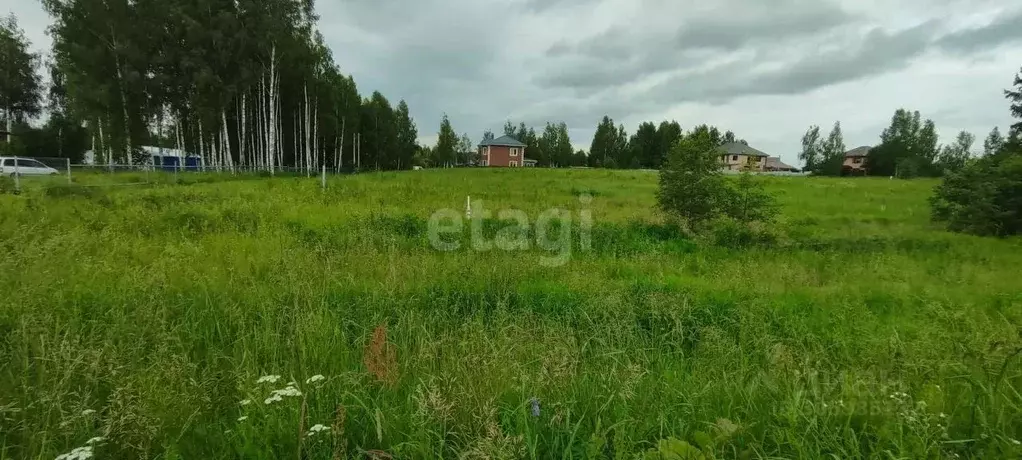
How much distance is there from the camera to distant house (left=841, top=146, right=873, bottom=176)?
68.2 meters

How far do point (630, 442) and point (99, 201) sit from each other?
14546 mm

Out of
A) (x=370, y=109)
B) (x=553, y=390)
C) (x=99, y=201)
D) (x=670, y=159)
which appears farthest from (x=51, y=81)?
(x=553, y=390)

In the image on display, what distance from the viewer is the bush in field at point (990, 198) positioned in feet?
42.6

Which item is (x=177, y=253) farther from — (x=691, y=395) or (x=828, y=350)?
(x=828, y=350)

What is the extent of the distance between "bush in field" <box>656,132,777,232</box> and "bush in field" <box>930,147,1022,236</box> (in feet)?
20.6

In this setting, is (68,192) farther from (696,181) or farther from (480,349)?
(696,181)

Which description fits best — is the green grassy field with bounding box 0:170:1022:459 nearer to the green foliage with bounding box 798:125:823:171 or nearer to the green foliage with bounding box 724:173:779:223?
the green foliage with bounding box 724:173:779:223

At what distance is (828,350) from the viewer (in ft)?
16.1

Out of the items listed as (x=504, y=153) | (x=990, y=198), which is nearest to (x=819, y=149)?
(x=504, y=153)

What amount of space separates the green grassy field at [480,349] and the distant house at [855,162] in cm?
7132

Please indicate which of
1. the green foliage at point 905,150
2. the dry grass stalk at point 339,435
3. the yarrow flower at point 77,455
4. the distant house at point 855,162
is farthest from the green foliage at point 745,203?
the distant house at point 855,162

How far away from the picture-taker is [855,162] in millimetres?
94875

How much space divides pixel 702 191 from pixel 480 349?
Answer: 32.9 ft

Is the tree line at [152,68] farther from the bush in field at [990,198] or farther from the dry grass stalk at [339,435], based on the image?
the bush in field at [990,198]
